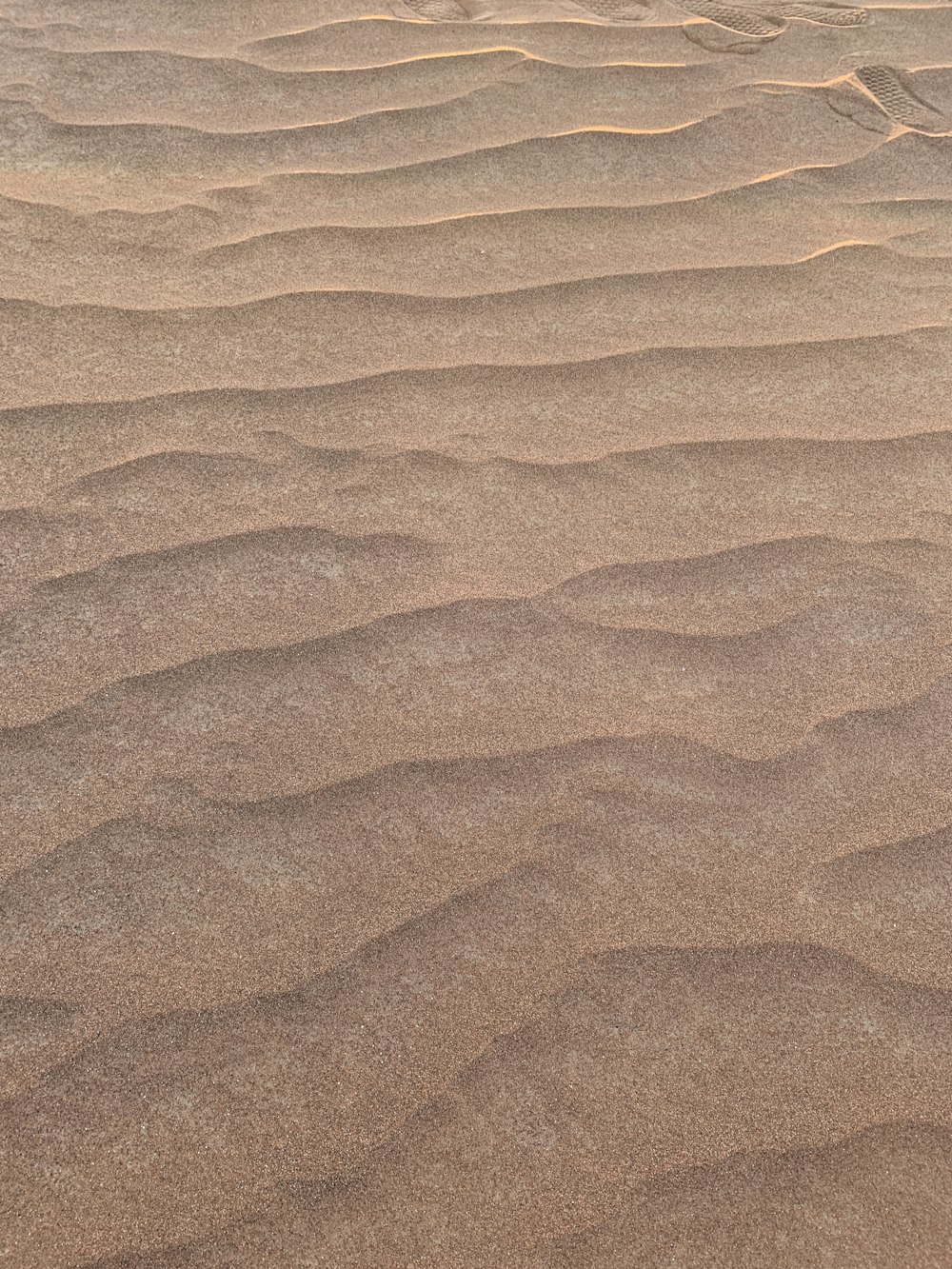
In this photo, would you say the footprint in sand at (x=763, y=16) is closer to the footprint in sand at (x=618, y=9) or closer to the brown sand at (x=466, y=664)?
the footprint in sand at (x=618, y=9)

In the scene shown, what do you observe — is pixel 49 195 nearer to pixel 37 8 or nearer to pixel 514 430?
pixel 37 8

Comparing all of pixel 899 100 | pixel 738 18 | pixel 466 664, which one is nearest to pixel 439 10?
pixel 738 18

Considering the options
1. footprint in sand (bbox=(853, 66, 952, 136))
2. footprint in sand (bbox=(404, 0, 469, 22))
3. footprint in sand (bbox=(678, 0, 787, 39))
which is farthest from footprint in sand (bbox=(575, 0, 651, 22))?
footprint in sand (bbox=(853, 66, 952, 136))

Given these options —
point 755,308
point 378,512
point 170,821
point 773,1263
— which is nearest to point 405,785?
point 170,821

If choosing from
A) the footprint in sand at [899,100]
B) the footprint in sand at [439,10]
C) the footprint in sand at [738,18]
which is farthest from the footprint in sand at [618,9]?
the footprint in sand at [899,100]

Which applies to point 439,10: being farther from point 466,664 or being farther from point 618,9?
point 466,664

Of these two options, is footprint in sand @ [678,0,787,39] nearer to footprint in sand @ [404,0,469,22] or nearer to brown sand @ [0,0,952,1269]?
brown sand @ [0,0,952,1269]
